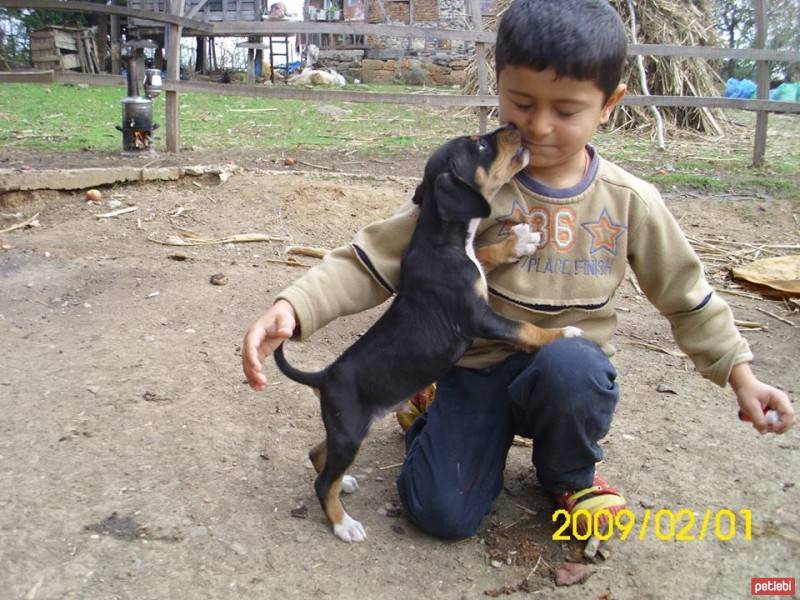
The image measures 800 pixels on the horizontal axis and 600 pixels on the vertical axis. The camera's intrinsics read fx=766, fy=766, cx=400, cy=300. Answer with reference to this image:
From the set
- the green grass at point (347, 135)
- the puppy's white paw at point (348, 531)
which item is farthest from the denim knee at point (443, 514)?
the green grass at point (347, 135)

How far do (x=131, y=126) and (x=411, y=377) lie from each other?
22.4 feet

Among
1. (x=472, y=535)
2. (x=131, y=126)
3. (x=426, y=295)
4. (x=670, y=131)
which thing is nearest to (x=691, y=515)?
(x=472, y=535)

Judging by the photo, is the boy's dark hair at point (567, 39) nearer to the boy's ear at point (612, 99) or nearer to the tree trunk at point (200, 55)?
the boy's ear at point (612, 99)

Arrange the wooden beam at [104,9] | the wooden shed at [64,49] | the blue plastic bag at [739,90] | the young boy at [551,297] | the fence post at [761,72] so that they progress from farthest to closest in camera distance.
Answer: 1. the wooden shed at [64,49]
2. the blue plastic bag at [739,90]
3. the fence post at [761,72]
4. the wooden beam at [104,9]
5. the young boy at [551,297]

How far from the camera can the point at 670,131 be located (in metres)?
13.7

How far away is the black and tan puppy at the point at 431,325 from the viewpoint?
2.46 metres

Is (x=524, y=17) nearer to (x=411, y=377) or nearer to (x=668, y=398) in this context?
(x=411, y=377)

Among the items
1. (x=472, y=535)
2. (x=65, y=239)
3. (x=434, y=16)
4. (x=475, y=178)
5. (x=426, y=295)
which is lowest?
(x=472, y=535)

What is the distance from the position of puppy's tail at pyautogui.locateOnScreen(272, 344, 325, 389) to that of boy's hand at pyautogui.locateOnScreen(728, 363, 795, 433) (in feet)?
4.43

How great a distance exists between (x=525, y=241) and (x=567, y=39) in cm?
64

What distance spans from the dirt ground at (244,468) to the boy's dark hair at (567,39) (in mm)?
1560

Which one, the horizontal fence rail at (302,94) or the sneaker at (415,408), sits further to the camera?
the horizontal fence rail at (302,94)

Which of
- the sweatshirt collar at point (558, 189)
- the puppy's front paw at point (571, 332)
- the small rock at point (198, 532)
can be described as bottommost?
the small rock at point (198, 532)
